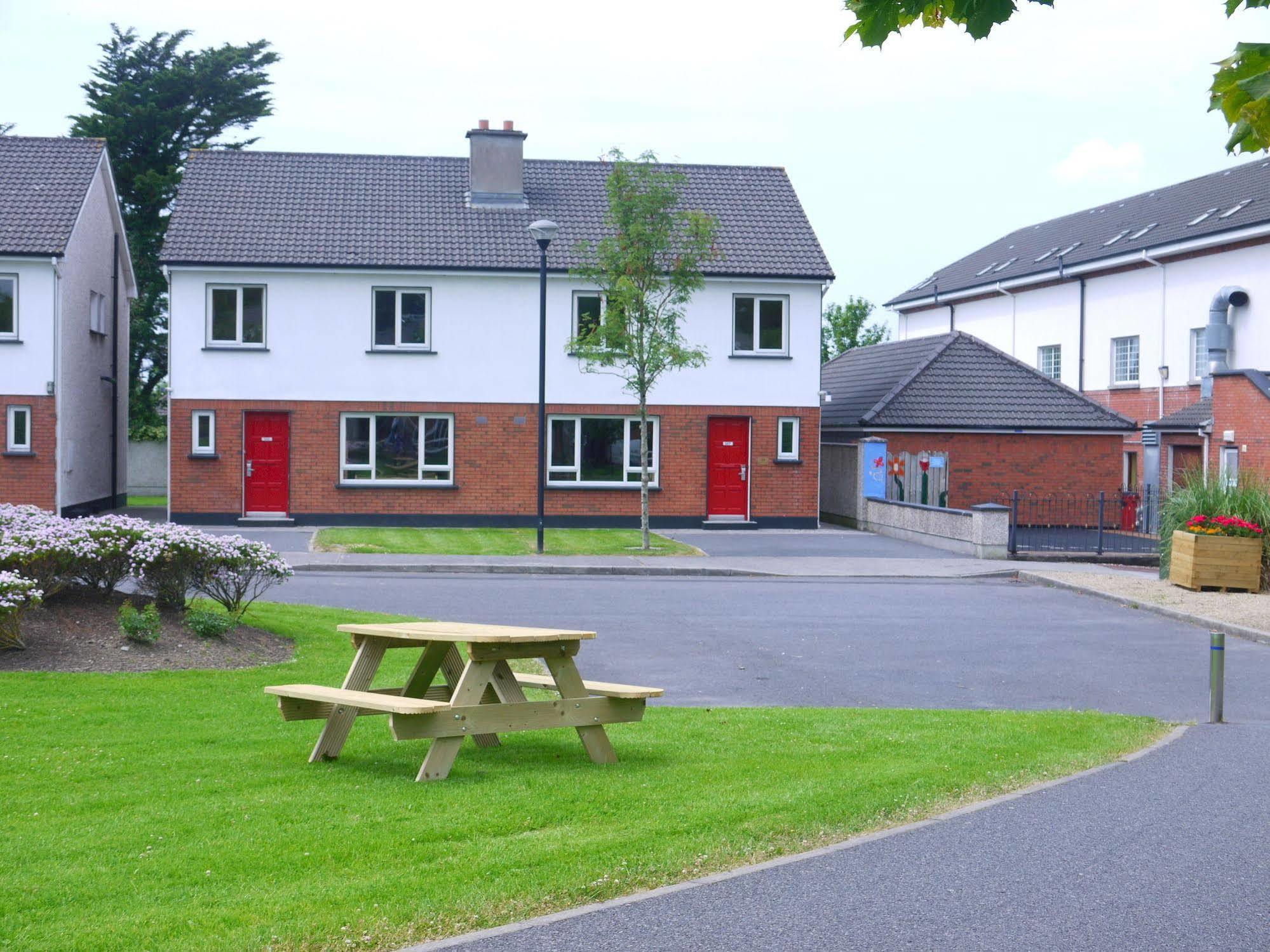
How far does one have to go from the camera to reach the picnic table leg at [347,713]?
331 inches

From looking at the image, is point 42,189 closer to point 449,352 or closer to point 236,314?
point 236,314

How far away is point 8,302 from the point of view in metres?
30.8

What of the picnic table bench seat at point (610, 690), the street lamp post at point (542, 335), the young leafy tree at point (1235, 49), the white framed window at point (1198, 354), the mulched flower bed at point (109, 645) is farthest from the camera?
the white framed window at point (1198, 354)

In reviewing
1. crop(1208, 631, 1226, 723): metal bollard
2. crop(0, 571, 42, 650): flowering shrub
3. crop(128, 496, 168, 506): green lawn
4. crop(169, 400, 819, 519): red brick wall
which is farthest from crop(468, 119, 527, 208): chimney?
crop(1208, 631, 1226, 723): metal bollard

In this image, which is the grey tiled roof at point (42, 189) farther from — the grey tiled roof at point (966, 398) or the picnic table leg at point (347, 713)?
the picnic table leg at point (347, 713)

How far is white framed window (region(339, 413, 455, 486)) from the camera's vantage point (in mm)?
31562

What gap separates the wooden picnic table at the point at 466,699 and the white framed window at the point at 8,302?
2491 cm

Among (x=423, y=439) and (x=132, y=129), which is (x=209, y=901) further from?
(x=132, y=129)

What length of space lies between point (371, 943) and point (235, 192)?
30125mm

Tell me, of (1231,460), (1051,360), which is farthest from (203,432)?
(1051,360)

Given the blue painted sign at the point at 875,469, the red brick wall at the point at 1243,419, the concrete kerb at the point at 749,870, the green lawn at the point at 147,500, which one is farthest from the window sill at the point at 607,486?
the concrete kerb at the point at 749,870

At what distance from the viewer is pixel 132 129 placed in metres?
49.8

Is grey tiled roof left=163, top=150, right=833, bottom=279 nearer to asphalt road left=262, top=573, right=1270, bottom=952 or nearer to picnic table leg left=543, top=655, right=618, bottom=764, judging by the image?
asphalt road left=262, top=573, right=1270, bottom=952

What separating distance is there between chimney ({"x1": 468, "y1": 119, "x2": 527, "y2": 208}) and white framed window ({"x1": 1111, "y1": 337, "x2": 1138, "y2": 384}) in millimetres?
18652
